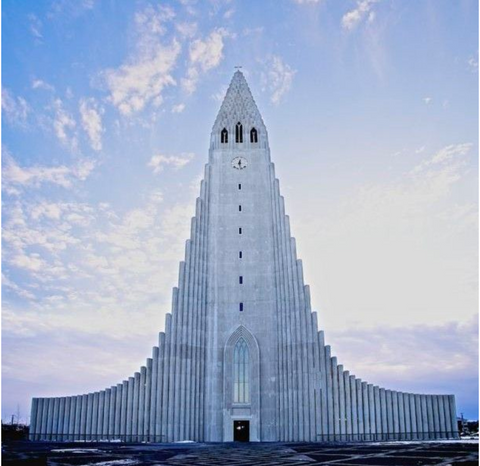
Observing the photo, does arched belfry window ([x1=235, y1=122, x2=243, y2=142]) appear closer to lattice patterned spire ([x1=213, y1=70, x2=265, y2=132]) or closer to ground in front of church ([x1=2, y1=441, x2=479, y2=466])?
lattice patterned spire ([x1=213, y1=70, x2=265, y2=132])

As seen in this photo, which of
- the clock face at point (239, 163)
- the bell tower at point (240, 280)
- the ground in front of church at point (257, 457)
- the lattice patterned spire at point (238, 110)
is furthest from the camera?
the lattice patterned spire at point (238, 110)

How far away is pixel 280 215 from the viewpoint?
49.1 m

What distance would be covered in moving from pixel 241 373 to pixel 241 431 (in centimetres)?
481

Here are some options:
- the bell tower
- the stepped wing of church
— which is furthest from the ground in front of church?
the bell tower

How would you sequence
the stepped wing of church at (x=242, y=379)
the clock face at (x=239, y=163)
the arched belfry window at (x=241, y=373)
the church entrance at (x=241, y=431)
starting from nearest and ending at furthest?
the stepped wing of church at (x=242, y=379), the church entrance at (x=241, y=431), the arched belfry window at (x=241, y=373), the clock face at (x=239, y=163)

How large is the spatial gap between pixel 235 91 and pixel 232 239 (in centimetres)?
1780

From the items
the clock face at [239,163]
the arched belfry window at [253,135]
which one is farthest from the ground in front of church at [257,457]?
the arched belfry window at [253,135]

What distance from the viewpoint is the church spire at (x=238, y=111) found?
54.2m

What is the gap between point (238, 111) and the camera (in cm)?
5500

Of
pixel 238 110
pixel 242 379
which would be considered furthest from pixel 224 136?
pixel 242 379

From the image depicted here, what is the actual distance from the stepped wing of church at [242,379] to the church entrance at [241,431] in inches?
3.4

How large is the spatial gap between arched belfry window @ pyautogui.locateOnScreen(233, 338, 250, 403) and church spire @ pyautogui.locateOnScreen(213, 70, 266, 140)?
22467mm

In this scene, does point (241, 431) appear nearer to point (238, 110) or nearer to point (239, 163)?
point (239, 163)

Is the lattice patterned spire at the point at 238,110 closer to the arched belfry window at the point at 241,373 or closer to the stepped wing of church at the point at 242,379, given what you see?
the stepped wing of church at the point at 242,379
